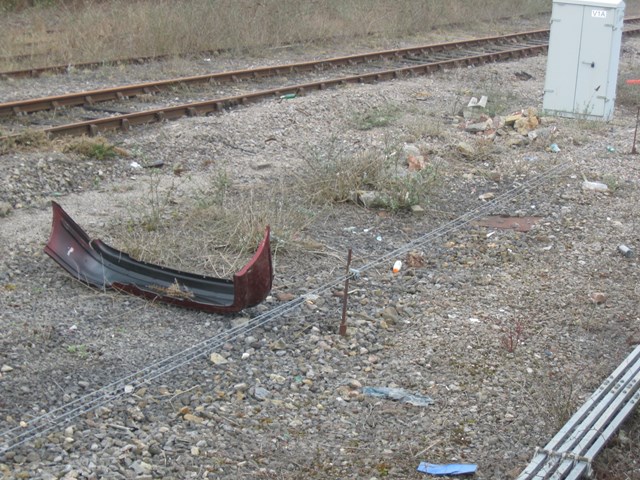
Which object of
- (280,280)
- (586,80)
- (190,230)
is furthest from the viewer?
(586,80)

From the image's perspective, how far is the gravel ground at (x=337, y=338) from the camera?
5246 millimetres

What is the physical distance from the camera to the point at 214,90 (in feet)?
49.0

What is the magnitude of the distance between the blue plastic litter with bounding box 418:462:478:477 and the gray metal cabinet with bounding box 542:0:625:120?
33.0 feet

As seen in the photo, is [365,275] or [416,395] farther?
[365,275]

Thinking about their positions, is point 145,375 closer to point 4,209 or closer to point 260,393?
point 260,393

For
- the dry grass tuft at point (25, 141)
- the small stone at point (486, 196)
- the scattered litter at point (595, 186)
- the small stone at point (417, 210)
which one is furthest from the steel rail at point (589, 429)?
the dry grass tuft at point (25, 141)

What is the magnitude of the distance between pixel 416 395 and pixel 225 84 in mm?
10355

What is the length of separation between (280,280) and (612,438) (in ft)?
10.4

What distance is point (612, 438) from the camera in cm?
539

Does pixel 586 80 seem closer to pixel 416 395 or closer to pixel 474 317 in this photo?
pixel 474 317

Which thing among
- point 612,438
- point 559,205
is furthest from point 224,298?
point 559,205

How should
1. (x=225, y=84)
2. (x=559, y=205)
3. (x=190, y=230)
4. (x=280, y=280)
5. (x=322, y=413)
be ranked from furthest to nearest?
1. (x=225, y=84)
2. (x=559, y=205)
3. (x=190, y=230)
4. (x=280, y=280)
5. (x=322, y=413)

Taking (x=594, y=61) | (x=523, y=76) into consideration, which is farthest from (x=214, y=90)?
(x=523, y=76)

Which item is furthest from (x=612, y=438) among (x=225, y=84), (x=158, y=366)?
(x=225, y=84)
